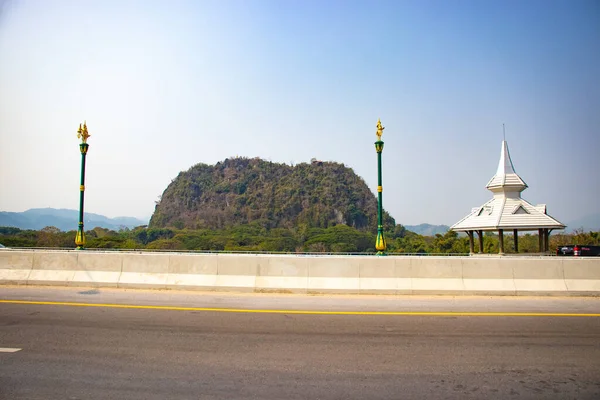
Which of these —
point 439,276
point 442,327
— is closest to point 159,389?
point 442,327

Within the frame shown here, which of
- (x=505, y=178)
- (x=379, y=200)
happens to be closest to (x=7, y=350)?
(x=379, y=200)

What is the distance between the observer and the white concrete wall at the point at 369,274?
40.4 feet

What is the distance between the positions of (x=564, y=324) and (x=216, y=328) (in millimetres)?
6757

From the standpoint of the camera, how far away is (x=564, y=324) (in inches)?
361

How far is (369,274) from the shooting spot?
12578 mm

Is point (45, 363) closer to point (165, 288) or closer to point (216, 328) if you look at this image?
point (216, 328)

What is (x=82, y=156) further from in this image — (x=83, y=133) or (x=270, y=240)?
(x=270, y=240)

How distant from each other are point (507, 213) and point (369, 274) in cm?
1582

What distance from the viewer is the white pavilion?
80.2 feet

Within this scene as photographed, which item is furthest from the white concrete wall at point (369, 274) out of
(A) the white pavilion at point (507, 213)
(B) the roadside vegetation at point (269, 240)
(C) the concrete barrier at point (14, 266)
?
(B) the roadside vegetation at point (269, 240)

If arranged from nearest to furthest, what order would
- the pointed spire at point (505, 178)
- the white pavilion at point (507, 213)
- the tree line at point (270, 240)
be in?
the white pavilion at point (507, 213) → the pointed spire at point (505, 178) → the tree line at point (270, 240)

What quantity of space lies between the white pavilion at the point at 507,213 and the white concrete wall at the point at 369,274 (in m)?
12.3

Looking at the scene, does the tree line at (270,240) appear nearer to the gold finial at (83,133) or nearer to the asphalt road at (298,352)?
the gold finial at (83,133)

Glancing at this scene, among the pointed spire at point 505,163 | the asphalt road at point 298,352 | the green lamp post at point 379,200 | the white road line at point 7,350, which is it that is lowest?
the white road line at point 7,350
